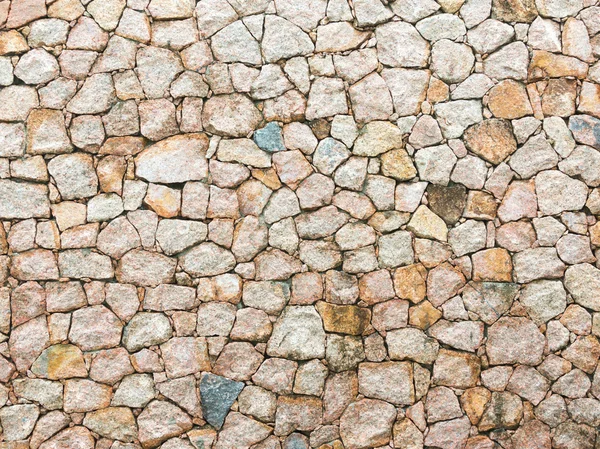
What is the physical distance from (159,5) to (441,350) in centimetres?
302

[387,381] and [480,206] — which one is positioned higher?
[480,206]

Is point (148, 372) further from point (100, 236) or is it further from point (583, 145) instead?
point (583, 145)

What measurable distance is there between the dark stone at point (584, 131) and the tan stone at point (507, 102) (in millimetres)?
314

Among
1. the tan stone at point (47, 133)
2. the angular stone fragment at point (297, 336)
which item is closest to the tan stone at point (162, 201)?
the tan stone at point (47, 133)

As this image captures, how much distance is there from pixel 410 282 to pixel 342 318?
0.52 m

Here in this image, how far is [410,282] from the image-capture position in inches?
Result: 165

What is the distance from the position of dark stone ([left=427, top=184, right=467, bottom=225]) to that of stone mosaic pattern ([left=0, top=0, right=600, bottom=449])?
0.06ft

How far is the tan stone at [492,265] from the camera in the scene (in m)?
4.20

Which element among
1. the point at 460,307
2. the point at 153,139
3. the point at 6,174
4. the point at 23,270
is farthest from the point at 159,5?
the point at 460,307

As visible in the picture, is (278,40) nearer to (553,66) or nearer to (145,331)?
(553,66)

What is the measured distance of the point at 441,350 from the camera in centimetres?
420

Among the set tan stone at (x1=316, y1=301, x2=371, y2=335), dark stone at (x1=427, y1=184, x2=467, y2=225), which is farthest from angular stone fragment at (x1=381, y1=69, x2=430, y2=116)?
tan stone at (x1=316, y1=301, x2=371, y2=335)

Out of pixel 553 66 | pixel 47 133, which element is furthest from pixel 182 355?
pixel 553 66

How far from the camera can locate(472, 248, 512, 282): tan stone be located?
13.8 feet
